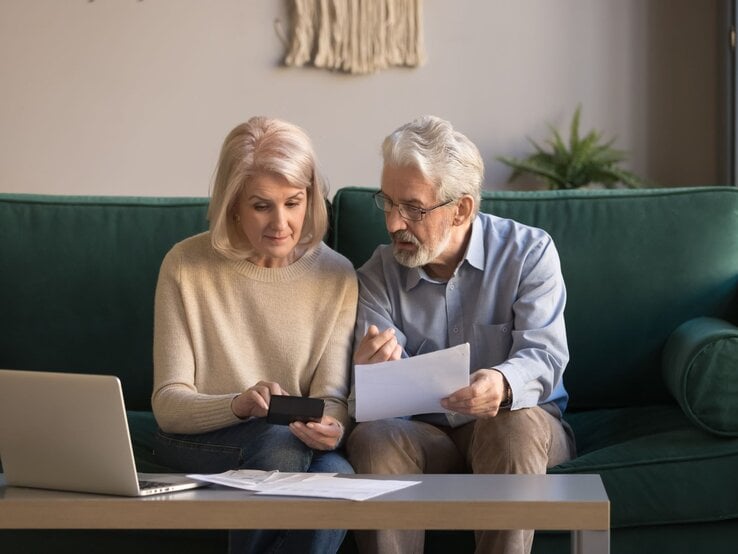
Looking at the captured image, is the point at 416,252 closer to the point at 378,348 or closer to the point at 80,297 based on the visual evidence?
the point at 378,348

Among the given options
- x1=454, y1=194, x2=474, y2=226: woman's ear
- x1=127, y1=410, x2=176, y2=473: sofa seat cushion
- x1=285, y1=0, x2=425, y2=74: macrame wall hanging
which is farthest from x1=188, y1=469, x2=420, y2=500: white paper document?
x1=285, y1=0, x2=425, y2=74: macrame wall hanging

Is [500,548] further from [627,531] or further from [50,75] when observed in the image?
[50,75]

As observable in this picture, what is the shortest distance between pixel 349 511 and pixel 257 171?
0.98 metres

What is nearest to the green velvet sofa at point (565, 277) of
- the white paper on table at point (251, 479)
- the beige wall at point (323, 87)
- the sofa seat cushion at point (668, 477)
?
the sofa seat cushion at point (668, 477)

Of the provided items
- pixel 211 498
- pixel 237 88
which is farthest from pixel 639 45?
pixel 211 498

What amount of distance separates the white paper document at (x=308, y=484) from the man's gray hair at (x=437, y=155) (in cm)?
76

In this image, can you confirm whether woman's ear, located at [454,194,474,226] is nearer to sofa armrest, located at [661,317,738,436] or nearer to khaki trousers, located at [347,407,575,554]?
khaki trousers, located at [347,407,575,554]

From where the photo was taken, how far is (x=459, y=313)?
2.38m

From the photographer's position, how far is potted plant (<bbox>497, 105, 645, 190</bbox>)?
4.25 metres

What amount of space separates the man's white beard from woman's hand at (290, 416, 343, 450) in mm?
401

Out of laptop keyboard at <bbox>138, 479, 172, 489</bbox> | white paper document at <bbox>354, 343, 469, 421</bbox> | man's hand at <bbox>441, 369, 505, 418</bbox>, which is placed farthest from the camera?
man's hand at <bbox>441, 369, 505, 418</bbox>

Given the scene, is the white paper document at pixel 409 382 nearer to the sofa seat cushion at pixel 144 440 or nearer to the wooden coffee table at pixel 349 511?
the wooden coffee table at pixel 349 511

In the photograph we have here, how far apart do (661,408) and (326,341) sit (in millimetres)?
846

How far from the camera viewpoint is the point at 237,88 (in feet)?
14.6
